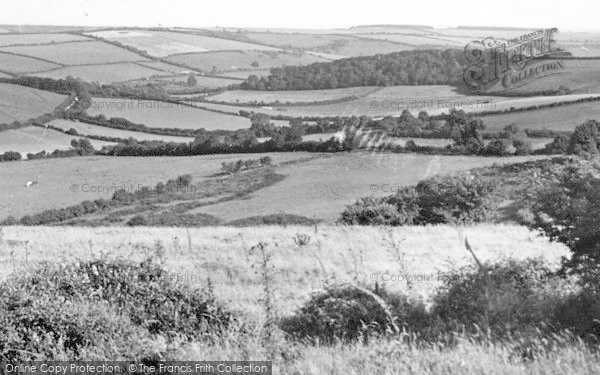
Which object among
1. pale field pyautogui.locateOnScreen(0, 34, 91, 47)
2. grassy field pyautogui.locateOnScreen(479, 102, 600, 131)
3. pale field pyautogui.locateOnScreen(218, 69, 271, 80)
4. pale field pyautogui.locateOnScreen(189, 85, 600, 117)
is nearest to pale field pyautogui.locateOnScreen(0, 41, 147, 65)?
pale field pyautogui.locateOnScreen(0, 34, 91, 47)

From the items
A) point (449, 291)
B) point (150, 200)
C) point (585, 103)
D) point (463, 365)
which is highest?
point (463, 365)

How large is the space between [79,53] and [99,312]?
127454mm

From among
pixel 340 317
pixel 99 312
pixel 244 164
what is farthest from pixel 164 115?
pixel 99 312

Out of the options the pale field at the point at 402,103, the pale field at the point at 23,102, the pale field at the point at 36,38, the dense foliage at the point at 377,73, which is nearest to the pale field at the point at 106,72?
the pale field at the point at 23,102

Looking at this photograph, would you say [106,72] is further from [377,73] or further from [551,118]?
[551,118]

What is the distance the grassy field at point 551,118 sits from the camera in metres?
64.6

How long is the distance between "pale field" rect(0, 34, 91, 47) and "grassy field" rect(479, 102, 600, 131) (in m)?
96.1

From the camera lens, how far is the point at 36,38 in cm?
14188

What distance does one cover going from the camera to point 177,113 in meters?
87.4

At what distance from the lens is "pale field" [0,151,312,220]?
177ft

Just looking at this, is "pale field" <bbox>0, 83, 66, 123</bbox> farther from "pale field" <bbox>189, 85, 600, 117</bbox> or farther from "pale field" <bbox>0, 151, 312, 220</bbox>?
"pale field" <bbox>189, 85, 600, 117</bbox>

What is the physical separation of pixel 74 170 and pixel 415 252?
169ft

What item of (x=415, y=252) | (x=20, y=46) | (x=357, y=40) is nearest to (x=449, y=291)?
(x=415, y=252)

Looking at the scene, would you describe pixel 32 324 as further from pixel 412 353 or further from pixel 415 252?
pixel 415 252
